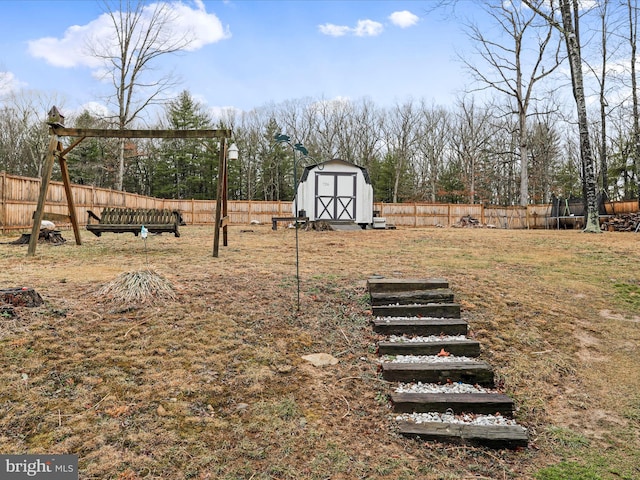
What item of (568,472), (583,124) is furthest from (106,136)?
(583,124)

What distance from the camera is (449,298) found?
13.7ft

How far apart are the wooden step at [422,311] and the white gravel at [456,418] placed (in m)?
1.34

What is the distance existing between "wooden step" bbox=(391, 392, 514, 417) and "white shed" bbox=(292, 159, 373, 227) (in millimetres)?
14921

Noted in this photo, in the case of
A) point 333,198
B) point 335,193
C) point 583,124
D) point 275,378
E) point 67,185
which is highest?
point 583,124

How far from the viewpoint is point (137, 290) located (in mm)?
3922

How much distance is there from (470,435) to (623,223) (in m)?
18.2

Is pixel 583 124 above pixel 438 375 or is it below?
above

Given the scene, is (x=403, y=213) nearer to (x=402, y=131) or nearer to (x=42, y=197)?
(x=402, y=131)

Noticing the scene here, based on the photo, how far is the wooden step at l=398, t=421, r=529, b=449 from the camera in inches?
94.9

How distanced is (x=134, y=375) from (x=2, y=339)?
3.69 ft

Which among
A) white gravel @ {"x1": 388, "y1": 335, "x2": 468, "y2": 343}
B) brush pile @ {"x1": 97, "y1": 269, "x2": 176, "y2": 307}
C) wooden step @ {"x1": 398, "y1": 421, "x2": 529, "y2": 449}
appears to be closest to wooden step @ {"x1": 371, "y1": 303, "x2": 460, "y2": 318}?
white gravel @ {"x1": 388, "y1": 335, "x2": 468, "y2": 343}

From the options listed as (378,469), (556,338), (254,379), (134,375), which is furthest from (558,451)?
(134,375)

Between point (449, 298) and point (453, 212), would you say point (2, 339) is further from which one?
point (453, 212)

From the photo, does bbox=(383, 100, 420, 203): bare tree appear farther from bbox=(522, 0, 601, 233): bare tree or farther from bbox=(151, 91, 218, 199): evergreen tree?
bbox=(522, 0, 601, 233): bare tree
